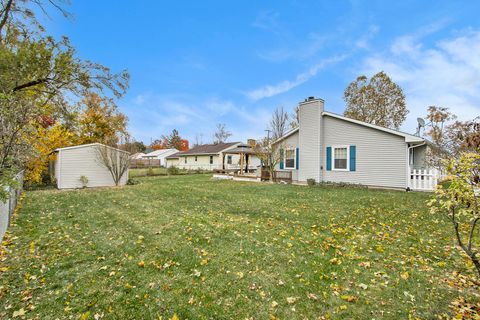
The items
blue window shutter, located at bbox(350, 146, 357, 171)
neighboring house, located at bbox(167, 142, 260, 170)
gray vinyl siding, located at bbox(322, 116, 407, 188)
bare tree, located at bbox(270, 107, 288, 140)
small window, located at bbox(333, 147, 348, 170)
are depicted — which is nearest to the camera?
gray vinyl siding, located at bbox(322, 116, 407, 188)

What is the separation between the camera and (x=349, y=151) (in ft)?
42.4

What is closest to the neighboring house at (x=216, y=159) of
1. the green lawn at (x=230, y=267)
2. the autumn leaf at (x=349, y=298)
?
the green lawn at (x=230, y=267)

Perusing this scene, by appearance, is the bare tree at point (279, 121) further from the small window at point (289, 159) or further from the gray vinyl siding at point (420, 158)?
the gray vinyl siding at point (420, 158)

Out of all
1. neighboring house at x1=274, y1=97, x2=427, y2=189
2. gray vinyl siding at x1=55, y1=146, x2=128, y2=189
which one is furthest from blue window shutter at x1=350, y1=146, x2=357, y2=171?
gray vinyl siding at x1=55, y1=146, x2=128, y2=189

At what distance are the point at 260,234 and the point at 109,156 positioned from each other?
511 inches

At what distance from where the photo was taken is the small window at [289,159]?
15.5 metres

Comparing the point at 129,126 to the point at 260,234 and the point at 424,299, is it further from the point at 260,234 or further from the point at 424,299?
the point at 424,299

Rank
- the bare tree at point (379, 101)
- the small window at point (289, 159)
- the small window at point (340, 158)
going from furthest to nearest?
the bare tree at point (379, 101), the small window at point (289, 159), the small window at point (340, 158)

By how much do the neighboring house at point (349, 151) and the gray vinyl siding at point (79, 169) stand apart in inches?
491

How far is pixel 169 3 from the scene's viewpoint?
11352 millimetres

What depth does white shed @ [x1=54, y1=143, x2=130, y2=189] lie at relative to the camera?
42.0 feet

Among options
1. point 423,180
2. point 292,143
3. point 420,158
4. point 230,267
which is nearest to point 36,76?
point 230,267

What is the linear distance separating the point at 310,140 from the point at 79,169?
47.1ft

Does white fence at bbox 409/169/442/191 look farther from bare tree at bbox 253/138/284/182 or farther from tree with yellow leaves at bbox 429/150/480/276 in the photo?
tree with yellow leaves at bbox 429/150/480/276
